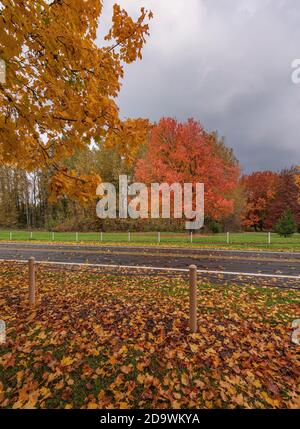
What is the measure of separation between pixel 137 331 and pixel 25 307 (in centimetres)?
289

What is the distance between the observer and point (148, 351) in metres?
3.46

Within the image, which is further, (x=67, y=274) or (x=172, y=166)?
(x=172, y=166)

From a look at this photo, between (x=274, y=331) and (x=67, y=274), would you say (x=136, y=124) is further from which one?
(x=67, y=274)

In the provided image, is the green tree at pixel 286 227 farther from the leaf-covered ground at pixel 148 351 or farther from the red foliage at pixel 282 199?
the red foliage at pixel 282 199

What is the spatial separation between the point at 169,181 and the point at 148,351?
1598 centimetres

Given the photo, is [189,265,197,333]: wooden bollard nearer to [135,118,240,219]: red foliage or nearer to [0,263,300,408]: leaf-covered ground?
[0,263,300,408]: leaf-covered ground

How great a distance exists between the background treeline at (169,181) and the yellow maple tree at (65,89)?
0.48m

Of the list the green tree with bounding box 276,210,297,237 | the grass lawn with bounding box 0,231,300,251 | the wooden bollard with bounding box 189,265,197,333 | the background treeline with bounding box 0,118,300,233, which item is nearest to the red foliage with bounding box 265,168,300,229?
the background treeline with bounding box 0,118,300,233

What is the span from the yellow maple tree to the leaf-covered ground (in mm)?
2552

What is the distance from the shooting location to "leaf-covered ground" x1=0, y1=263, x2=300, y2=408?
2688mm

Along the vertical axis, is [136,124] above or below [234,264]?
above

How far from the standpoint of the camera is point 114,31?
145 inches

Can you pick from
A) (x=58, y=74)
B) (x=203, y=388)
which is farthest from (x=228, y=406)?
(x=58, y=74)

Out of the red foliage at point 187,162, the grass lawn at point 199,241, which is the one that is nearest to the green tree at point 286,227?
the grass lawn at point 199,241
